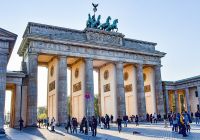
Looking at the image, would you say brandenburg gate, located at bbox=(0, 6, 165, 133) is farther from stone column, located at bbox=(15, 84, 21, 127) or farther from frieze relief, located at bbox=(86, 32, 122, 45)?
stone column, located at bbox=(15, 84, 21, 127)

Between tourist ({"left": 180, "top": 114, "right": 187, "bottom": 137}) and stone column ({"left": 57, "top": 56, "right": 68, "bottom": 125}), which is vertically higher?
stone column ({"left": 57, "top": 56, "right": 68, "bottom": 125})

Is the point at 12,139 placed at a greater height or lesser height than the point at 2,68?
lesser

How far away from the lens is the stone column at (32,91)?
35.8m

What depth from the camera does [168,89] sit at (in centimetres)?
5469

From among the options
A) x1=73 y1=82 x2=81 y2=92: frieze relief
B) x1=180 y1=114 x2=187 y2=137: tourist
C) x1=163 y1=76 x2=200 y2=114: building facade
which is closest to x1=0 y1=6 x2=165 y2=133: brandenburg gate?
x1=73 y1=82 x2=81 y2=92: frieze relief

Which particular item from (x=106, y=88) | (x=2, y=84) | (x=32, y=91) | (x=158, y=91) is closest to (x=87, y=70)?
(x=106, y=88)

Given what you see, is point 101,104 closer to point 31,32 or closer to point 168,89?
point 168,89

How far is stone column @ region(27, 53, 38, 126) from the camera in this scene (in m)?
35.8

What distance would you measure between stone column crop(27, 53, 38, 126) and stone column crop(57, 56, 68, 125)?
3.86 m

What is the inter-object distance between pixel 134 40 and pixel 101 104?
563 inches

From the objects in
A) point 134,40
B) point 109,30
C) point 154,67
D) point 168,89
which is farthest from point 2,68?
point 168,89

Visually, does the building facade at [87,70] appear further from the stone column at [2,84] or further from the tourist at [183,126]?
the tourist at [183,126]

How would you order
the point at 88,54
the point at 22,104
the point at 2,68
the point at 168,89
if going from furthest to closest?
the point at 168,89 → the point at 88,54 → the point at 22,104 → the point at 2,68

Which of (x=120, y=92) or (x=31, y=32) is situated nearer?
(x=31, y=32)
